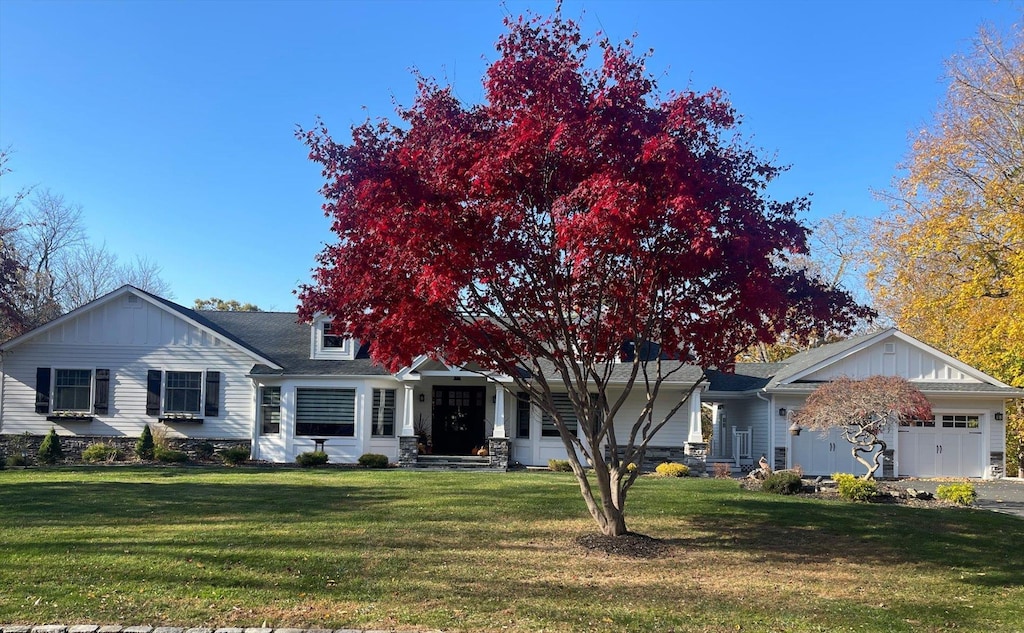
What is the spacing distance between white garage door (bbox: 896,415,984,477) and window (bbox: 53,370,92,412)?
2390 centimetres

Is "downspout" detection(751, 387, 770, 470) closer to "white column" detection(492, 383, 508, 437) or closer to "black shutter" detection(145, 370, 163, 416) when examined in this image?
"white column" detection(492, 383, 508, 437)

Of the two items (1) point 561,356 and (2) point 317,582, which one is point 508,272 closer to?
(1) point 561,356

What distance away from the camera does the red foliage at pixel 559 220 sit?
8234 millimetres

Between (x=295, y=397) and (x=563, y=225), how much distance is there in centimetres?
1731

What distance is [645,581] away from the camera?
7.95m

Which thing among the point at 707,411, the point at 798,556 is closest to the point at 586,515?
the point at 798,556

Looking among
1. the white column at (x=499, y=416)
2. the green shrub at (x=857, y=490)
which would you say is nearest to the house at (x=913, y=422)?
the white column at (x=499, y=416)

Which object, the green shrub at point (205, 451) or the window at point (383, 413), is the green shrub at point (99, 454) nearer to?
the green shrub at point (205, 451)

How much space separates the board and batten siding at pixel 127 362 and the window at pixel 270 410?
0.38 metres

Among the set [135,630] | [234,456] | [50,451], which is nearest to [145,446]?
[50,451]

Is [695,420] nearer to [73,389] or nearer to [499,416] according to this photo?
[499,416]

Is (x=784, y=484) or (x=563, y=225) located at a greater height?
(x=563, y=225)

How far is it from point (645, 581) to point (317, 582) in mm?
3205

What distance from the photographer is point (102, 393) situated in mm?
23281
